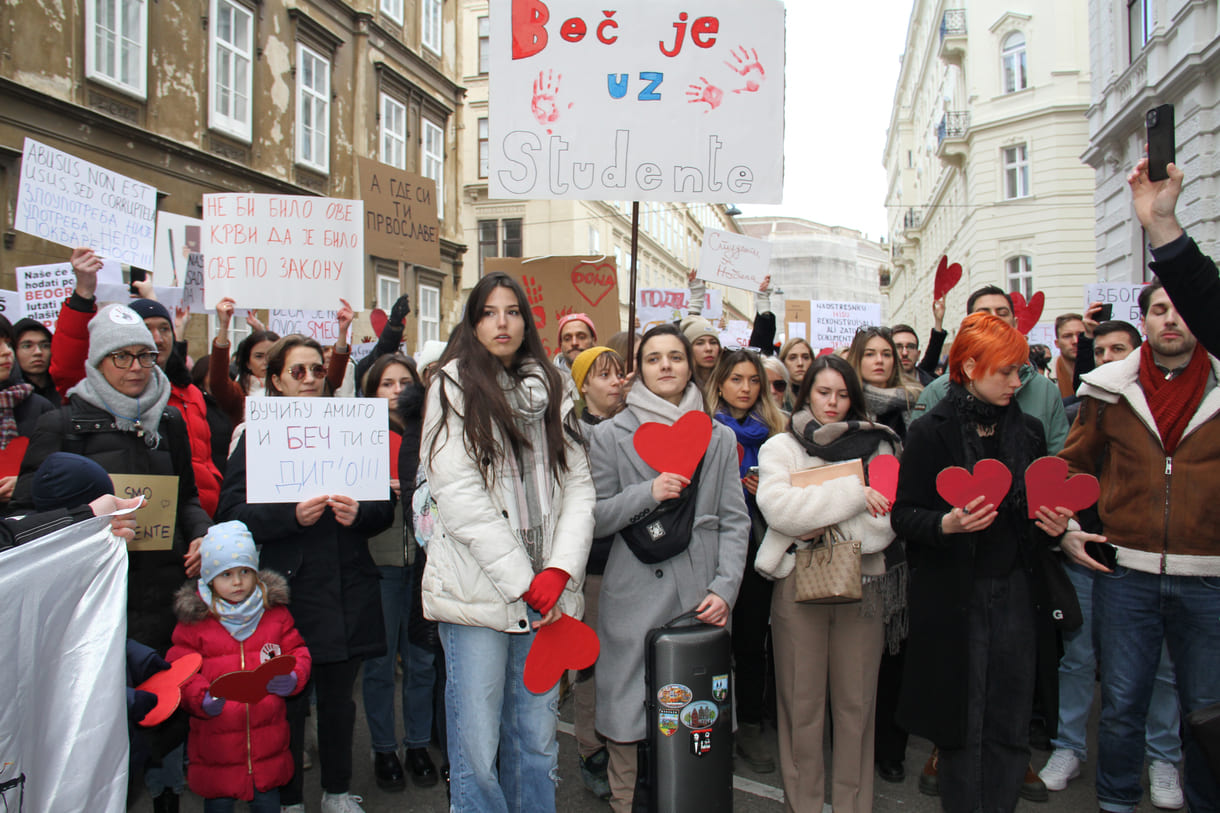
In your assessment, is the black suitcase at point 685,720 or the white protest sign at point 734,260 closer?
the black suitcase at point 685,720

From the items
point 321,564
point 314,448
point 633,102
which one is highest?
point 633,102

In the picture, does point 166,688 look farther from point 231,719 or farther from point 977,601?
point 977,601

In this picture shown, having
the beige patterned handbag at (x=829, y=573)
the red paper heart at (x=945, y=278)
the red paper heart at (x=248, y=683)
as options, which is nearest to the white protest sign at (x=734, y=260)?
the red paper heart at (x=945, y=278)

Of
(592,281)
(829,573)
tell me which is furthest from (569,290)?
(829,573)

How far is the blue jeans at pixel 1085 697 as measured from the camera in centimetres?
365

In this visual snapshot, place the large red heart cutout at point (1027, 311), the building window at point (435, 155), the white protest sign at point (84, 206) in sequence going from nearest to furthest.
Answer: the white protest sign at point (84, 206)
the large red heart cutout at point (1027, 311)
the building window at point (435, 155)

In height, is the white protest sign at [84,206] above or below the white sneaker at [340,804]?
above

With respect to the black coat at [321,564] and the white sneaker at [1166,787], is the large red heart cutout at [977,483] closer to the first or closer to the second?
the white sneaker at [1166,787]

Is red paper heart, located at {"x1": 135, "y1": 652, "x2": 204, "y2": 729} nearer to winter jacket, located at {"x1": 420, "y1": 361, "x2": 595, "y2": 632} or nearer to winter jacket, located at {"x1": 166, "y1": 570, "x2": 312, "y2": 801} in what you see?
winter jacket, located at {"x1": 166, "y1": 570, "x2": 312, "y2": 801}

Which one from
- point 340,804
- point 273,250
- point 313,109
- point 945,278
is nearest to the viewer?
point 340,804

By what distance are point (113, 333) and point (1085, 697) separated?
15.2 feet

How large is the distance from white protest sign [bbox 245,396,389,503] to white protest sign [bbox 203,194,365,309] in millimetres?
1810

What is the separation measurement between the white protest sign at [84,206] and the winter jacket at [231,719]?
296cm

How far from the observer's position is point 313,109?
1594 centimetres
